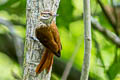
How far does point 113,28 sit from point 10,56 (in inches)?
30.5

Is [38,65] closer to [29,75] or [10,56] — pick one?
[29,75]

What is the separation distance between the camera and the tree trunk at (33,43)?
57.9 inches

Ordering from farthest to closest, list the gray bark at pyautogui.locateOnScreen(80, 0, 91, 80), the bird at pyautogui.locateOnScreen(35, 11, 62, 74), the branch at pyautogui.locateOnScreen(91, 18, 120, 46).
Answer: the branch at pyautogui.locateOnScreen(91, 18, 120, 46), the bird at pyautogui.locateOnScreen(35, 11, 62, 74), the gray bark at pyautogui.locateOnScreen(80, 0, 91, 80)

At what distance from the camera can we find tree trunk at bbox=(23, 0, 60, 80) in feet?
4.83

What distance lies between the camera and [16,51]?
2.45 m

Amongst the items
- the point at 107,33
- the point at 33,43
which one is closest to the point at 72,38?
the point at 107,33

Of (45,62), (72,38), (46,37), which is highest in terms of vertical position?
(46,37)

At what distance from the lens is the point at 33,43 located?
1.49m

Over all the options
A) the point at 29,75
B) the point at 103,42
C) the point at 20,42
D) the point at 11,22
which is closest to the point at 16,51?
the point at 20,42

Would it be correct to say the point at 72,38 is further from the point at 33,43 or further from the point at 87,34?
the point at 87,34

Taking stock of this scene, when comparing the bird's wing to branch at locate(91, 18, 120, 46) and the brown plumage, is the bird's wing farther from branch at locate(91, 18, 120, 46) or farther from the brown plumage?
branch at locate(91, 18, 120, 46)

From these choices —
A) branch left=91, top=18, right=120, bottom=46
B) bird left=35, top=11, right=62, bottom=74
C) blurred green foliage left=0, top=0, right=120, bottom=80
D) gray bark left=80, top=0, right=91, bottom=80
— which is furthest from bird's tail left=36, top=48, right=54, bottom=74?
branch left=91, top=18, right=120, bottom=46

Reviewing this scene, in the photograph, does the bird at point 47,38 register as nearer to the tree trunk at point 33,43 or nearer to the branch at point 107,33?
the tree trunk at point 33,43

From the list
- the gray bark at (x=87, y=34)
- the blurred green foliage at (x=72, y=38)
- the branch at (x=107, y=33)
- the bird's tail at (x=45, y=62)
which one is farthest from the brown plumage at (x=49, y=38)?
the branch at (x=107, y=33)
